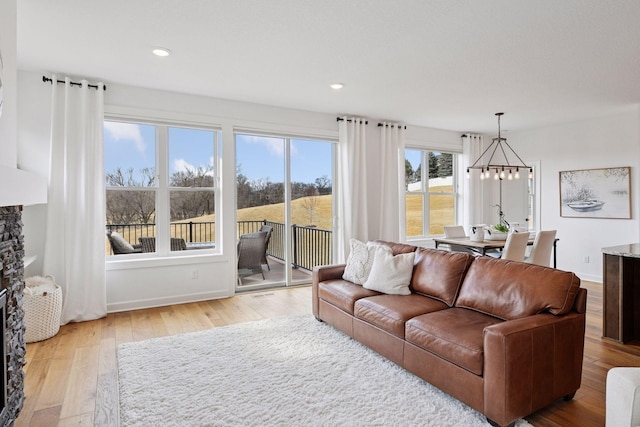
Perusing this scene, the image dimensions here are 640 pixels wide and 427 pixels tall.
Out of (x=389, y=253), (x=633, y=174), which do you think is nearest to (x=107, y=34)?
(x=389, y=253)

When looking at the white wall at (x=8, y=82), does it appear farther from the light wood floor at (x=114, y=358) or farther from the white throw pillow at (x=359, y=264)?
the white throw pillow at (x=359, y=264)

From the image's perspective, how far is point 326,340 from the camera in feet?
10.7

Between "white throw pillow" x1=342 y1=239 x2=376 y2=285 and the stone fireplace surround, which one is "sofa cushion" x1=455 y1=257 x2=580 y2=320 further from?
the stone fireplace surround

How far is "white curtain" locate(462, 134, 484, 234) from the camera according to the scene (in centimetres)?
668

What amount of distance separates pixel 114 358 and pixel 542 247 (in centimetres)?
474

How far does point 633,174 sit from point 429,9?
468 centimetres

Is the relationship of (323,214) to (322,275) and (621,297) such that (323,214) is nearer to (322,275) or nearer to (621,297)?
(322,275)

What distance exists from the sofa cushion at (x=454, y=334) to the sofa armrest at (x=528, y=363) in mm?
100

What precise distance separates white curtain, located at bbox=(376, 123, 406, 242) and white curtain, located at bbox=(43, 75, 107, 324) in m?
3.78

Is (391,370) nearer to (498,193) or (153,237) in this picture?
(153,237)

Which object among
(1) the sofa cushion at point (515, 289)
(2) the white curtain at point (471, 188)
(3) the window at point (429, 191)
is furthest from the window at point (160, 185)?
(2) the white curtain at point (471, 188)

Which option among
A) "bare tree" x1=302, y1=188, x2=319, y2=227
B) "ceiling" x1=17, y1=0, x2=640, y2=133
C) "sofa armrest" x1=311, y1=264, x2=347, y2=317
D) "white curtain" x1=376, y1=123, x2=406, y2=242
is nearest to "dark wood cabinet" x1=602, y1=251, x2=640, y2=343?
"ceiling" x1=17, y1=0, x2=640, y2=133

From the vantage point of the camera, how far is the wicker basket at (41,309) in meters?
3.27

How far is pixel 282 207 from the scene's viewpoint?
5.29 metres
